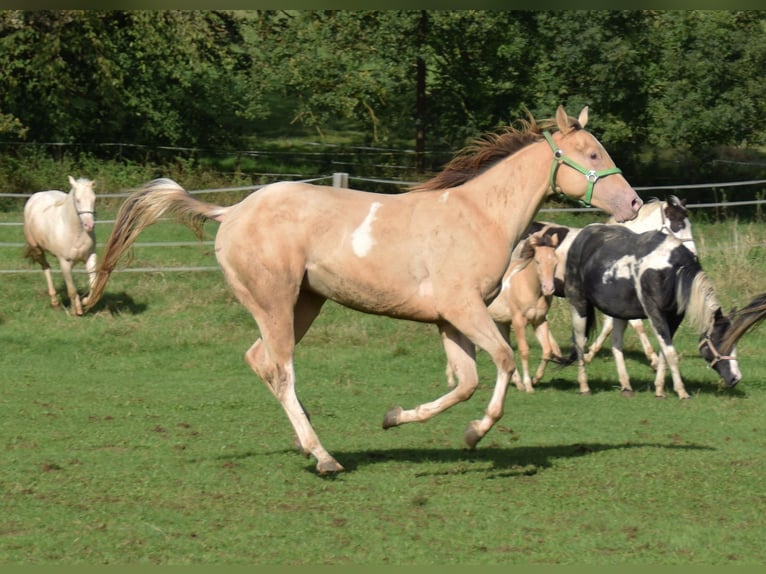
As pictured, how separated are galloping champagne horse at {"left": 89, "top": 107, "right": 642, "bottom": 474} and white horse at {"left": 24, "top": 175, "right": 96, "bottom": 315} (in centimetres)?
736

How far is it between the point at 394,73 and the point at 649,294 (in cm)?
1469

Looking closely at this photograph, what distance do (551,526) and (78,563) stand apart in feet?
8.33

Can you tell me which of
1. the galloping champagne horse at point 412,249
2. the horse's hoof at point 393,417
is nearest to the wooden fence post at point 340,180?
the galloping champagne horse at point 412,249

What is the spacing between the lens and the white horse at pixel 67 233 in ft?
47.7

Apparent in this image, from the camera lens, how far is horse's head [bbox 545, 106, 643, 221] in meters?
7.46

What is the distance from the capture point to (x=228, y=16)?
27375mm

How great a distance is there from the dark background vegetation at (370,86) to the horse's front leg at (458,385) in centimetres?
1429

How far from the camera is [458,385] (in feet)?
23.9

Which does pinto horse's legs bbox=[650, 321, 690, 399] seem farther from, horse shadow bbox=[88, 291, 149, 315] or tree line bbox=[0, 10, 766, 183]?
tree line bbox=[0, 10, 766, 183]

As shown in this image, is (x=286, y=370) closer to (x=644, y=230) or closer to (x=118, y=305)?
(x=644, y=230)

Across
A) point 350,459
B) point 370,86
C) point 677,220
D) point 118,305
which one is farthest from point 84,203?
point 370,86

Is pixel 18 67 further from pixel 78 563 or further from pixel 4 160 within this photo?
pixel 78 563

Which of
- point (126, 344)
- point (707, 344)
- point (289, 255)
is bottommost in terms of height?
point (126, 344)

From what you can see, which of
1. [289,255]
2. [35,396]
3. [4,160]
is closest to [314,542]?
[289,255]
